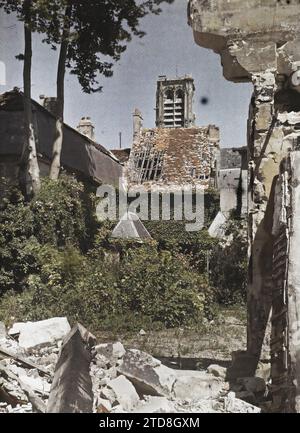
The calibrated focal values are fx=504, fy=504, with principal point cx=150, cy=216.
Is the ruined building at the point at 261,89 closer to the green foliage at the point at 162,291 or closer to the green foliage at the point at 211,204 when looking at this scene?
the green foliage at the point at 162,291

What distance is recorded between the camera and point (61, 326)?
6.43m

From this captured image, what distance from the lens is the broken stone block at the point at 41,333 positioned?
19.9 ft

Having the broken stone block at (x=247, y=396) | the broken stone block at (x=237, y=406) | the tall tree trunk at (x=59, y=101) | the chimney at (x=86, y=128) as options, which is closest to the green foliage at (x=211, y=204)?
the tall tree trunk at (x=59, y=101)

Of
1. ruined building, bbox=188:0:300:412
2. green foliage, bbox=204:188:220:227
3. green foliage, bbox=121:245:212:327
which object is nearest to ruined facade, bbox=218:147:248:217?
green foliage, bbox=204:188:220:227

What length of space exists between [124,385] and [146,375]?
28 cm

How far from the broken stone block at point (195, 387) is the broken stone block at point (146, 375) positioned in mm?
79

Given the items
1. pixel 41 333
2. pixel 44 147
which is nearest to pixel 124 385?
pixel 41 333

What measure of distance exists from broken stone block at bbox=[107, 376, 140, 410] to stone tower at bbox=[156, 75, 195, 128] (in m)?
28.9

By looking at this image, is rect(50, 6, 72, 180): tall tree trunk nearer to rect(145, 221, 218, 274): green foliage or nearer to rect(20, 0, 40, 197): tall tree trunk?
rect(20, 0, 40, 197): tall tree trunk

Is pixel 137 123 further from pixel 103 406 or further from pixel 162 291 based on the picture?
pixel 103 406

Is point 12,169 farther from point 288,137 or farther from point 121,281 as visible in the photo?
point 288,137

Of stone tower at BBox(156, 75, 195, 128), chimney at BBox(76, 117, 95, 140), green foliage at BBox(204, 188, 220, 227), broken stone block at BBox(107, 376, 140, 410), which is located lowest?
broken stone block at BBox(107, 376, 140, 410)

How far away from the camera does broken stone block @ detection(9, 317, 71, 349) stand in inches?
239

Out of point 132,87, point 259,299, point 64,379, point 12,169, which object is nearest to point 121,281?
point 132,87
